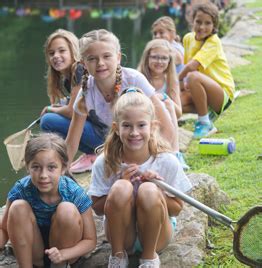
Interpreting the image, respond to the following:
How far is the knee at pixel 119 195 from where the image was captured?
9.08 feet

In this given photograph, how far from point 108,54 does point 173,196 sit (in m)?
0.99

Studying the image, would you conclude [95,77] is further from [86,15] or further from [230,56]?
[86,15]

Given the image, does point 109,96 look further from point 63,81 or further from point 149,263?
point 149,263

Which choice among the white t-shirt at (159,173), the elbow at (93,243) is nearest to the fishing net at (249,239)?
the white t-shirt at (159,173)

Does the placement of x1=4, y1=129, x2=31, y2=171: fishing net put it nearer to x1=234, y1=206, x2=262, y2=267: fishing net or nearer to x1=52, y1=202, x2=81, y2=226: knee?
x1=52, y1=202, x2=81, y2=226: knee

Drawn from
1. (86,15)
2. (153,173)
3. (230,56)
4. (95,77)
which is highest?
(95,77)

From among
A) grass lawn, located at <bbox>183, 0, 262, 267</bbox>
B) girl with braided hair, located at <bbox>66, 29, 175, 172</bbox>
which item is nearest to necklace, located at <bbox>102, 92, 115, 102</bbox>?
girl with braided hair, located at <bbox>66, 29, 175, 172</bbox>

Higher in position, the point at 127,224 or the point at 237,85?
the point at 127,224

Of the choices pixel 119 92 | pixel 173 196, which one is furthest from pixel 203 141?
pixel 173 196

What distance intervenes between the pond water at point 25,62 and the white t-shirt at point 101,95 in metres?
1.06

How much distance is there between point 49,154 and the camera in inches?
114

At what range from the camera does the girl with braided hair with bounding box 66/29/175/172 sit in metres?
3.53

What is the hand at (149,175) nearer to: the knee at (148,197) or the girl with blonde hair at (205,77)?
the knee at (148,197)

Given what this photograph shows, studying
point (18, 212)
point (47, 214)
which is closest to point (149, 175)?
point (47, 214)
